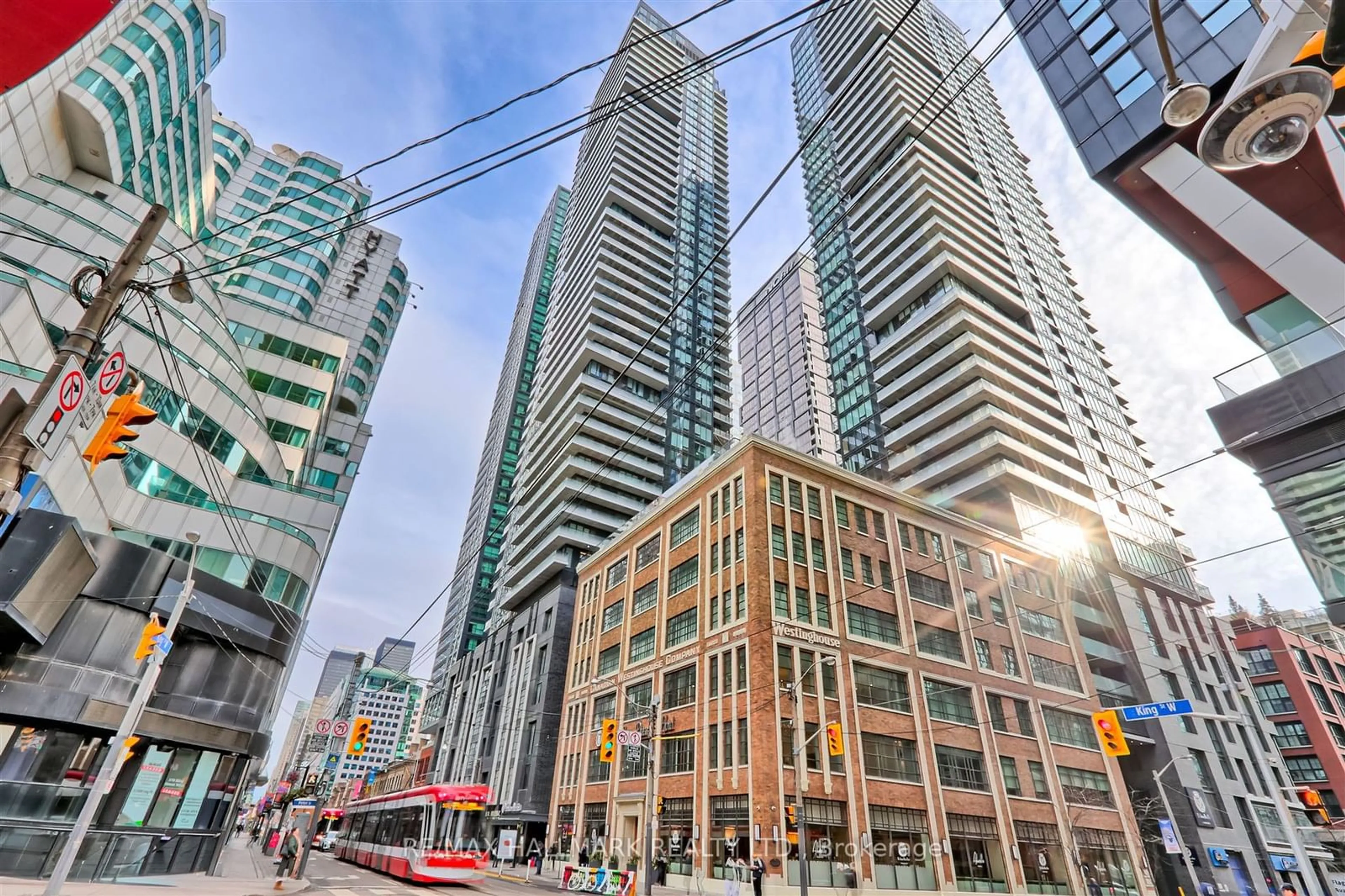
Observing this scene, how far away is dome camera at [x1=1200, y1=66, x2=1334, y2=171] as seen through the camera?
16.8ft

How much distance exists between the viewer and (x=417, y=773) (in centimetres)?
9162

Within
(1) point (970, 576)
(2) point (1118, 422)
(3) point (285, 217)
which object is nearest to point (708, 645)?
(1) point (970, 576)

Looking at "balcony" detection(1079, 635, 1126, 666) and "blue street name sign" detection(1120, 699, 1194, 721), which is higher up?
"balcony" detection(1079, 635, 1126, 666)

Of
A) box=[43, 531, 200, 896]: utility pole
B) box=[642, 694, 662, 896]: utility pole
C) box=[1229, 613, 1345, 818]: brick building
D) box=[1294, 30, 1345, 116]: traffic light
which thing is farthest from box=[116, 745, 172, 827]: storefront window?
box=[1229, 613, 1345, 818]: brick building

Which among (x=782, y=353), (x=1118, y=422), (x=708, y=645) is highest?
(x=782, y=353)

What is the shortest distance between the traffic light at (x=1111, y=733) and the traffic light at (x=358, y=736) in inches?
1023

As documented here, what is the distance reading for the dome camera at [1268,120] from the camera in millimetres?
5105

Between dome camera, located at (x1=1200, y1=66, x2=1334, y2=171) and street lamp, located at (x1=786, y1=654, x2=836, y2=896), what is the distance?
2307cm

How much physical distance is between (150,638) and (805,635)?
26.3 m

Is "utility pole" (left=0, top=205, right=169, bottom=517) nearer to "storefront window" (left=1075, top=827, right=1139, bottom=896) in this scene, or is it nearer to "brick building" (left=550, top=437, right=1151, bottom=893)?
"brick building" (left=550, top=437, right=1151, bottom=893)

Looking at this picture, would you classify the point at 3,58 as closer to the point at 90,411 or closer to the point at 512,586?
the point at 90,411

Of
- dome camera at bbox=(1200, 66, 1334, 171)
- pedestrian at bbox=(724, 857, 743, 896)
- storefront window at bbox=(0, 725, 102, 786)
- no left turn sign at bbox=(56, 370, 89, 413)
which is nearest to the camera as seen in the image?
dome camera at bbox=(1200, 66, 1334, 171)

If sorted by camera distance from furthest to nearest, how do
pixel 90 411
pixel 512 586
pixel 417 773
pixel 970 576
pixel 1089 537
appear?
1. pixel 417 773
2. pixel 512 586
3. pixel 1089 537
4. pixel 970 576
5. pixel 90 411

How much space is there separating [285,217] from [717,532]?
57668mm
